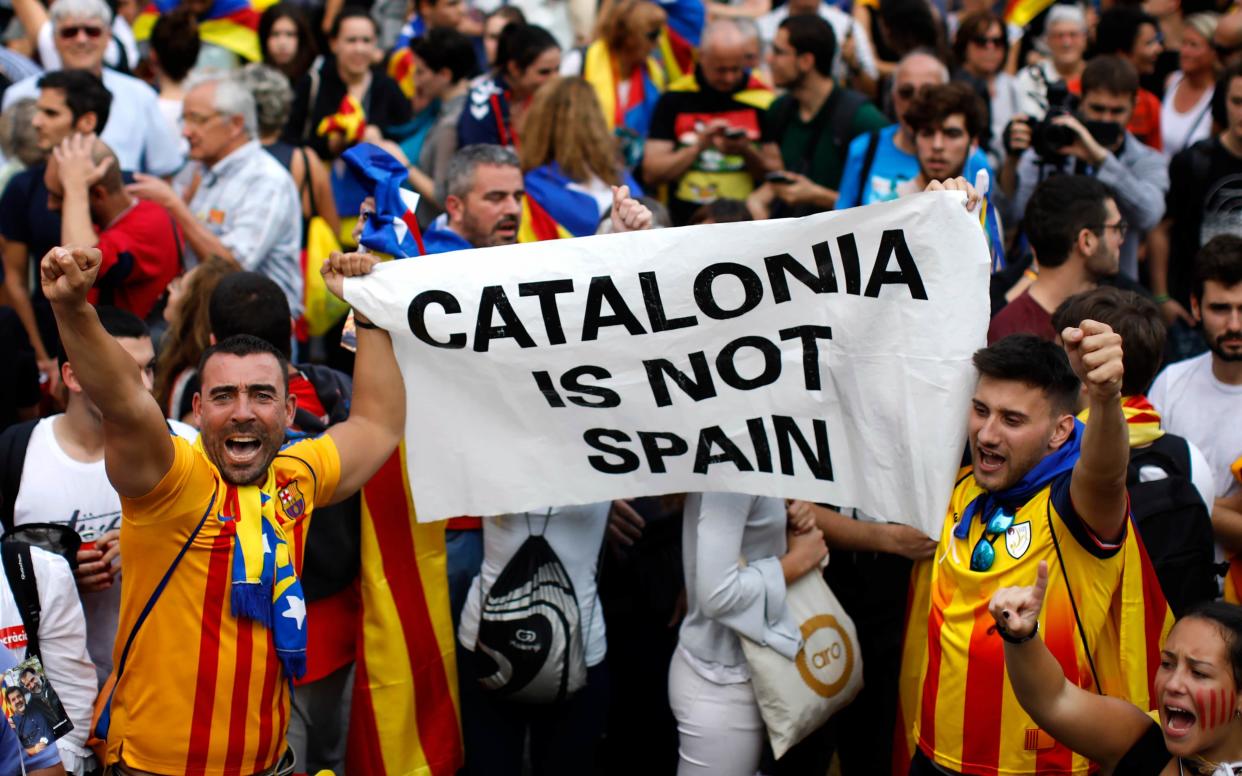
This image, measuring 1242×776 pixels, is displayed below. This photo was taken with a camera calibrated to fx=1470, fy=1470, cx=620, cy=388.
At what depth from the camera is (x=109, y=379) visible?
3.58 m

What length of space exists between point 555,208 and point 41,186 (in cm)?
239

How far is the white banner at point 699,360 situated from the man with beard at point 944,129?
8.42 ft

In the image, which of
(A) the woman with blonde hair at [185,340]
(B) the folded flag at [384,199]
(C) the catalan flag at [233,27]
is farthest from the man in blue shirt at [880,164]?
(C) the catalan flag at [233,27]

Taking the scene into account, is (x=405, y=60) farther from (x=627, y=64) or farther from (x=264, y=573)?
(x=264, y=573)

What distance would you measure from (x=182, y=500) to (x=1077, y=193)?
3.58 meters

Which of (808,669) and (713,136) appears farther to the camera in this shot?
(713,136)

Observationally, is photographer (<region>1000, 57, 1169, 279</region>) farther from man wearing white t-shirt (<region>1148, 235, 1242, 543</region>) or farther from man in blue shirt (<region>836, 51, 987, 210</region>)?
man wearing white t-shirt (<region>1148, 235, 1242, 543</region>)

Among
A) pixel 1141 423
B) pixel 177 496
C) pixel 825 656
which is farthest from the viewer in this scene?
pixel 825 656

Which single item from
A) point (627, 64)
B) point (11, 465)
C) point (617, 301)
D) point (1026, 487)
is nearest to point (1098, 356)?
point (1026, 487)

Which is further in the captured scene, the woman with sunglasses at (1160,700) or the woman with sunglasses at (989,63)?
the woman with sunglasses at (989,63)

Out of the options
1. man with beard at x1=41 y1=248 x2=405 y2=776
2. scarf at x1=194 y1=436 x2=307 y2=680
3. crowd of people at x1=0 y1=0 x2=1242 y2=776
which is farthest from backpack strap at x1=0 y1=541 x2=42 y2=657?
scarf at x1=194 y1=436 x2=307 y2=680

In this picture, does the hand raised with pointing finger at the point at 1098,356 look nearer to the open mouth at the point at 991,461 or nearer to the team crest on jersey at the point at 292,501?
the open mouth at the point at 991,461

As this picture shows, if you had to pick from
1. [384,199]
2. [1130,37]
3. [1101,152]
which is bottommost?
[1101,152]

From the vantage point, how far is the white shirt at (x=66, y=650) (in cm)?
411
